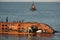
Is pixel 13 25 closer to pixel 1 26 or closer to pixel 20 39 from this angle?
pixel 1 26

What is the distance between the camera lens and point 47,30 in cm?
5522

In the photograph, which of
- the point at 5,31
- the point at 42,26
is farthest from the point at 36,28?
the point at 5,31

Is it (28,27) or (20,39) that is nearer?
(20,39)

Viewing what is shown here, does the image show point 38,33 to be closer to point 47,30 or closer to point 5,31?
point 47,30

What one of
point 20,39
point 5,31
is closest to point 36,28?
point 5,31

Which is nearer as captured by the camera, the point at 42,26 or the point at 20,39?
the point at 20,39

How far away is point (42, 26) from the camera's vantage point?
55.4m

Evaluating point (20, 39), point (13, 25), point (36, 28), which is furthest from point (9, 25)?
point (20, 39)

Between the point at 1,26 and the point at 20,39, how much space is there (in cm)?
1204

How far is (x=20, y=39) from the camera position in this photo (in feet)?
144

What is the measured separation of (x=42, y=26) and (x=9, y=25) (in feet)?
16.7

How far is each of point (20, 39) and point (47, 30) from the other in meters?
11.8

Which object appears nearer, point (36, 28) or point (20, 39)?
point (20, 39)

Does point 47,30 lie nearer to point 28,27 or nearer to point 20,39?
point 28,27
